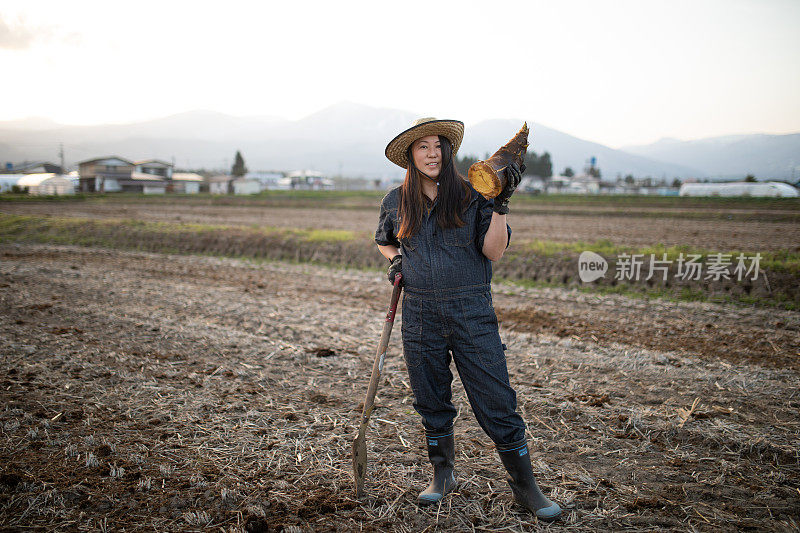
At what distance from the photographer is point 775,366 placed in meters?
5.13

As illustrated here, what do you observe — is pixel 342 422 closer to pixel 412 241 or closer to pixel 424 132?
pixel 412 241

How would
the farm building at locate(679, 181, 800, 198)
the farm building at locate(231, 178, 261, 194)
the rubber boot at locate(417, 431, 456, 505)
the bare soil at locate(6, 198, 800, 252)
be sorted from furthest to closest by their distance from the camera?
the farm building at locate(231, 178, 261, 194), the farm building at locate(679, 181, 800, 198), the bare soil at locate(6, 198, 800, 252), the rubber boot at locate(417, 431, 456, 505)

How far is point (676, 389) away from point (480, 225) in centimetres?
305

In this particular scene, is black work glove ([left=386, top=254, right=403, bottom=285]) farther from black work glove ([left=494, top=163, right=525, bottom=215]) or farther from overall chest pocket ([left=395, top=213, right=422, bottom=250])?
black work glove ([left=494, top=163, right=525, bottom=215])

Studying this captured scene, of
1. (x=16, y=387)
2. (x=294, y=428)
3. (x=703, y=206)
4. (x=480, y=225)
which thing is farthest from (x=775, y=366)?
(x=703, y=206)

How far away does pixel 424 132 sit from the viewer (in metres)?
2.72

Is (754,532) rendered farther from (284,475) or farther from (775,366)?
(775,366)

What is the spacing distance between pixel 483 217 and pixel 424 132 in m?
0.58

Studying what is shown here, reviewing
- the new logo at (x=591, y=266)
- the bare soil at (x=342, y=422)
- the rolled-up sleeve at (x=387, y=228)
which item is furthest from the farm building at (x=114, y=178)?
the rolled-up sleeve at (x=387, y=228)

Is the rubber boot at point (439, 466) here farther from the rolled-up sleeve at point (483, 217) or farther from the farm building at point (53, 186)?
the farm building at point (53, 186)

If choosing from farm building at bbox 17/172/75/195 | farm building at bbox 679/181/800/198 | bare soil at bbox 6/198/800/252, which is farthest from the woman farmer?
farm building at bbox 17/172/75/195

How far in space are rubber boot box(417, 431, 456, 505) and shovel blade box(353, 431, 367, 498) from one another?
361mm

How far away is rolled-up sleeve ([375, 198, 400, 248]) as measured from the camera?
9.74 feet

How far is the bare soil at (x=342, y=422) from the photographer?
2.80 m
